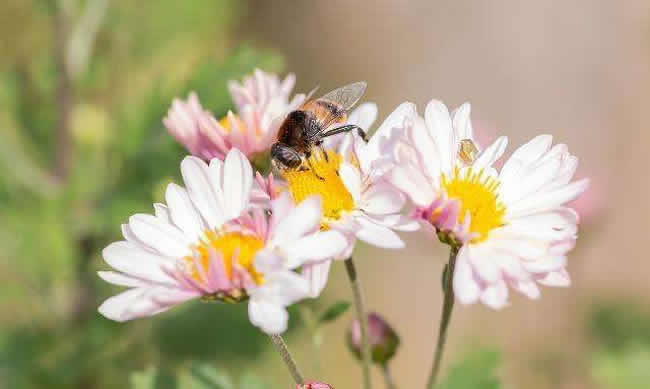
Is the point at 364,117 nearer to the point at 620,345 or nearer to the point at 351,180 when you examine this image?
the point at 351,180

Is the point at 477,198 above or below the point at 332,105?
below

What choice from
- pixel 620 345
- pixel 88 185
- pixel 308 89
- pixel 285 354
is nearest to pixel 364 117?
pixel 285 354

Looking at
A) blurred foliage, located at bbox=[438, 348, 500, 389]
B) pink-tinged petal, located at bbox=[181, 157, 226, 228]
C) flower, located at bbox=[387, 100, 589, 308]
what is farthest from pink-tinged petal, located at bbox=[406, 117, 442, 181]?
blurred foliage, located at bbox=[438, 348, 500, 389]

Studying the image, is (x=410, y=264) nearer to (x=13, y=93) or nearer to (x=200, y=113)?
(x=13, y=93)

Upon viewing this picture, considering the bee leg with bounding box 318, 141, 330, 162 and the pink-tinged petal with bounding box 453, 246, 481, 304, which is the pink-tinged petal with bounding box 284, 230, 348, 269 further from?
the bee leg with bounding box 318, 141, 330, 162

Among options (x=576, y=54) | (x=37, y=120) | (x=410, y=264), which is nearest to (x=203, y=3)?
(x=37, y=120)

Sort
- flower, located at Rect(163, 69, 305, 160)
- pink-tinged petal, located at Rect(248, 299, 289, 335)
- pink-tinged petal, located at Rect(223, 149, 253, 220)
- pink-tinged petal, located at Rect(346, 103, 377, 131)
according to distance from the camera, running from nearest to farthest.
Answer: pink-tinged petal, located at Rect(248, 299, 289, 335) < pink-tinged petal, located at Rect(223, 149, 253, 220) < flower, located at Rect(163, 69, 305, 160) < pink-tinged petal, located at Rect(346, 103, 377, 131)
